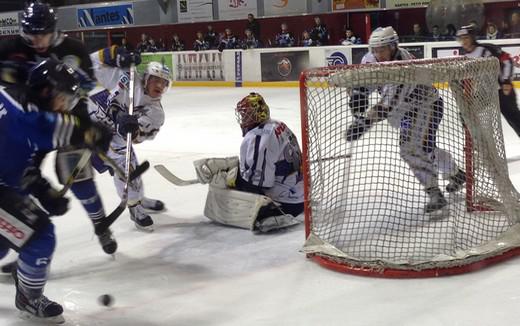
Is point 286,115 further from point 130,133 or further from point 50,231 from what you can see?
point 50,231

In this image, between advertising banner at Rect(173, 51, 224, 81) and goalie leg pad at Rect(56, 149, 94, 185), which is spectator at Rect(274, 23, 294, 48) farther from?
goalie leg pad at Rect(56, 149, 94, 185)

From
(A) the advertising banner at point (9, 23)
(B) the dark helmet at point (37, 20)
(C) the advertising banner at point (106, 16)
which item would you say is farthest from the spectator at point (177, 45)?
(B) the dark helmet at point (37, 20)

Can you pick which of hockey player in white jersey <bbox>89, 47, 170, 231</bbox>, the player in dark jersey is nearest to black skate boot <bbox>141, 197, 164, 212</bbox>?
hockey player in white jersey <bbox>89, 47, 170, 231</bbox>

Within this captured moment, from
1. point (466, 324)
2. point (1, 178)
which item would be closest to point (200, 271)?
point (1, 178)

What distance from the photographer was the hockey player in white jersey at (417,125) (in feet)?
10.3

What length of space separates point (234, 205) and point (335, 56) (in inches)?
298

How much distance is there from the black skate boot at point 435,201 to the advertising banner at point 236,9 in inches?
489

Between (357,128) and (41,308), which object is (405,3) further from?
Result: (41,308)

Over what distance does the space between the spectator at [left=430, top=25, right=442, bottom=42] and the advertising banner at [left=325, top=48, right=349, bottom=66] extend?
1.30 m

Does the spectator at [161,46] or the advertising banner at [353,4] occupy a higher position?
the advertising banner at [353,4]

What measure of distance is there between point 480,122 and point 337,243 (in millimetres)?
820

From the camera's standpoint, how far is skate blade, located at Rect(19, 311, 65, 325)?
2494 millimetres

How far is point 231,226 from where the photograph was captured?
371 cm

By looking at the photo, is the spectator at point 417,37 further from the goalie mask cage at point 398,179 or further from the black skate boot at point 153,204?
the goalie mask cage at point 398,179
